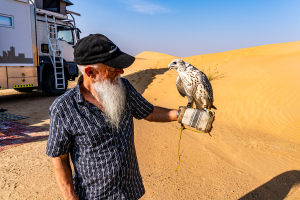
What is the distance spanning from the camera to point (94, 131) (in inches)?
48.1

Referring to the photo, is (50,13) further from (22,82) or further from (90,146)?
(90,146)

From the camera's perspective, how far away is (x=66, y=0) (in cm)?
916

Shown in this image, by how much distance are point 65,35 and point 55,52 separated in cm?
111

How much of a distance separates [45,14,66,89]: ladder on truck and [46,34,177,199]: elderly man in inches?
323

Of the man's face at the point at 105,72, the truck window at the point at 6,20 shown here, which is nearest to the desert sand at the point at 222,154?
the man's face at the point at 105,72

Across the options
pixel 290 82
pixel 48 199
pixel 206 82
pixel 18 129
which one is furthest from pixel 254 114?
pixel 18 129

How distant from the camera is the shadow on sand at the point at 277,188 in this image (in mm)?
2863

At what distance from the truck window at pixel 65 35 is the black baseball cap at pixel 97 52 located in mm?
9143

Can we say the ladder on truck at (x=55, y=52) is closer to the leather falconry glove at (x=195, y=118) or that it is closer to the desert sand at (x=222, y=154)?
the desert sand at (x=222, y=154)

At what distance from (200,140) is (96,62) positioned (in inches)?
158

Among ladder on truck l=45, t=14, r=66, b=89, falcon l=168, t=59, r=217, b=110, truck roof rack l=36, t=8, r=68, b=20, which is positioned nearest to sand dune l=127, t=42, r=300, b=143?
falcon l=168, t=59, r=217, b=110

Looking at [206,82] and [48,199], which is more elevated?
[206,82]

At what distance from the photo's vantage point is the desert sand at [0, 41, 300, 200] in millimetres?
2955

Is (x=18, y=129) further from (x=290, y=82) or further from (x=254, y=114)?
(x=290, y=82)
